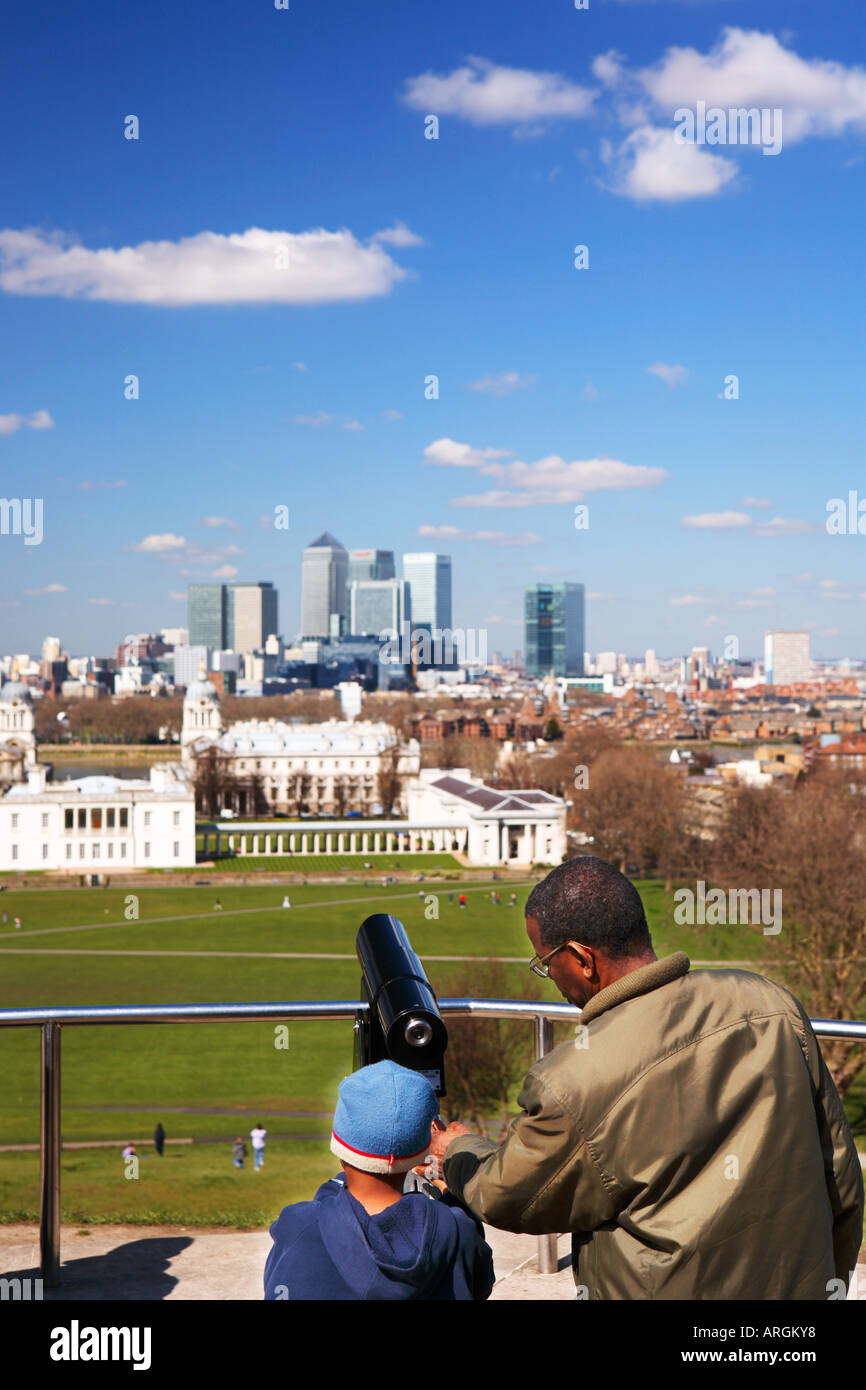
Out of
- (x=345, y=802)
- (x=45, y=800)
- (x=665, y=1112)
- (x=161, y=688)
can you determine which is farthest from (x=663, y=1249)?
(x=161, y=688)

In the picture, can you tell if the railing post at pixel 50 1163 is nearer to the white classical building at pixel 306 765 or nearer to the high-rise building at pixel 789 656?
the white classical building at pixel 306 765

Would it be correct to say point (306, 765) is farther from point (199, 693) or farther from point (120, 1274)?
point (120, 1274)

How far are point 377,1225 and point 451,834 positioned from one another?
50.0 metres

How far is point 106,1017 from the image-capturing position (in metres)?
2.62

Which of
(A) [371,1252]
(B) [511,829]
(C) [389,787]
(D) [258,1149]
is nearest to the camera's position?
(A) [371,1252]

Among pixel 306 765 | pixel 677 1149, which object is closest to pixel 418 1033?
pixel 677 1149

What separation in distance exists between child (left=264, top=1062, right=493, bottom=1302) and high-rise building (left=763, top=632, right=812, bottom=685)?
6515 inches

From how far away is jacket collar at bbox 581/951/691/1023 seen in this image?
1.68m

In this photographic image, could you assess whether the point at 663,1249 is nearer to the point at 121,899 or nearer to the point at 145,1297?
the point at 145,1297

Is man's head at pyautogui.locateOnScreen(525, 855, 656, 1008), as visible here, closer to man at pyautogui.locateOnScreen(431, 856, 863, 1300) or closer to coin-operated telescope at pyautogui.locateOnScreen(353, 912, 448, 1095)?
man at pyautogui.locateOnScreen(431, 856, 863, 1300)

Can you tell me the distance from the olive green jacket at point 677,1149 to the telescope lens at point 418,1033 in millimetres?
234

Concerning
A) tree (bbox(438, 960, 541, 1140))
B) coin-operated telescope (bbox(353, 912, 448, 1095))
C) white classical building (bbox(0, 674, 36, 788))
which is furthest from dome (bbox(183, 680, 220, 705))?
coin-operated telescope (bbox(353, 912, 448, 1095))
